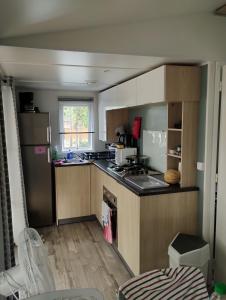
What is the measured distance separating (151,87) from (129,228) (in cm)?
147

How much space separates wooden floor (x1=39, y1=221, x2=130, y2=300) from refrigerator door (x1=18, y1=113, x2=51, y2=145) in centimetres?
137

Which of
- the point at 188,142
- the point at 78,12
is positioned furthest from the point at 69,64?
the point at 188,142

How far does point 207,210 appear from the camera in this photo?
2436mm

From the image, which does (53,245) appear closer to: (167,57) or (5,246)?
(5,246)

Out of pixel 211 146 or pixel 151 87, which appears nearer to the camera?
pixel 211 146

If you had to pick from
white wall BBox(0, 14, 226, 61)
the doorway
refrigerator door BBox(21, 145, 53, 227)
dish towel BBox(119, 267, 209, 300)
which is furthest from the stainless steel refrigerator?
dish towel BBox(119, 267, 209, 300)

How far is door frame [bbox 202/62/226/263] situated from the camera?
2299mm

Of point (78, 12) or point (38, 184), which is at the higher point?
point (78, 12)

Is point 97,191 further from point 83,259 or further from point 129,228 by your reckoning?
point 129,228

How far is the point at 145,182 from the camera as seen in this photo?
278 cm

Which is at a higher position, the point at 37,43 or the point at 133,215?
the point at 37,43

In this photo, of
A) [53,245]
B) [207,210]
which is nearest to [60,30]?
[207,210]

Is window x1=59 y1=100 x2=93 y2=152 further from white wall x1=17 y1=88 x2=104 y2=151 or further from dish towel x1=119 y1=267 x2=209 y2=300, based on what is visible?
dish towel x1=119 y1=267 x2=209 y2=300

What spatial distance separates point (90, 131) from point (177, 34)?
2863mm
